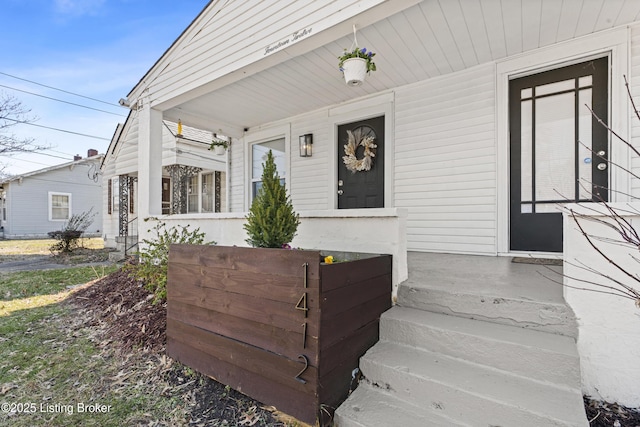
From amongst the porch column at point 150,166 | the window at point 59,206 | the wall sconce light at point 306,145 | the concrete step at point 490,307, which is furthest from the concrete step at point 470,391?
the window at point 59,206

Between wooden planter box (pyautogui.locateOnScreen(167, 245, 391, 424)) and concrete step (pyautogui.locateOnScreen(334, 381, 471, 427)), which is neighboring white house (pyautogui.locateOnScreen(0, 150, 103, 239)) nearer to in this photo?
wooden planter box (pyautogui.locateOnScreen(167, 245, 391, 424))

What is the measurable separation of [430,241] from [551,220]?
4.33 ft

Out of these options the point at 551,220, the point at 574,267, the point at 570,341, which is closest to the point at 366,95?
the point at 551,220

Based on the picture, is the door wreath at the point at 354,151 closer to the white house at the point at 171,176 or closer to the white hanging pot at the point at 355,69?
the white hanging pot at the point at 355,69

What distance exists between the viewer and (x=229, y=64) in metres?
3.56

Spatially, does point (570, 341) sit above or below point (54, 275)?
above

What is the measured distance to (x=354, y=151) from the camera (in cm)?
464

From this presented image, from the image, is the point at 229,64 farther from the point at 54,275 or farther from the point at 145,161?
the point at 54,275

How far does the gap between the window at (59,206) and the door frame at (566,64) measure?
19916 millimetres

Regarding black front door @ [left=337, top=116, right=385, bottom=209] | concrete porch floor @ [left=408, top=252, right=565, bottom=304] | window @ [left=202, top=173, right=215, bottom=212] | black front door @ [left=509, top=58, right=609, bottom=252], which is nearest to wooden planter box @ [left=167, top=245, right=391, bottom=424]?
concrete porch floor @ [left=408, top=252, right=565, bottom=304]

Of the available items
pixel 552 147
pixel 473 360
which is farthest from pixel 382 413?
pixel 552 147

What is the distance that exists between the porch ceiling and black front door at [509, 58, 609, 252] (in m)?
0.44

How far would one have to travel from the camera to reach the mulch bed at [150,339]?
1.87 meters

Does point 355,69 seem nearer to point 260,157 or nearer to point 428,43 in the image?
point 428,43
